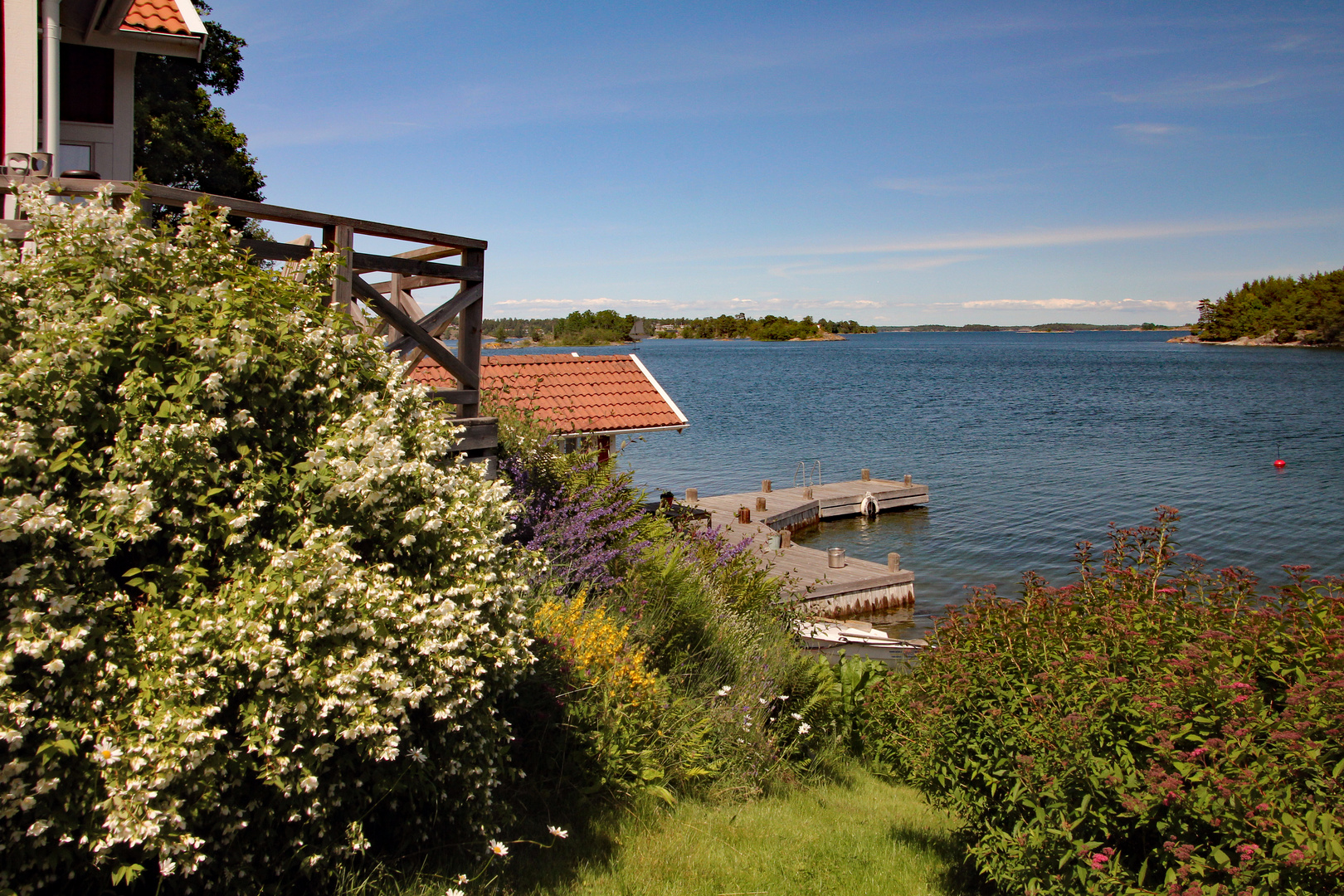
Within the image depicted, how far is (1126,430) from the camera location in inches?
2297

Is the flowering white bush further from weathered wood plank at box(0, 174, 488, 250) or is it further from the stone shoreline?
the stone shoreline

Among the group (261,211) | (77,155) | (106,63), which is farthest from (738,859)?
(106,63)

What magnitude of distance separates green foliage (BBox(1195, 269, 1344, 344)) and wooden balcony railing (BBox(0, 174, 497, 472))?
17530 cm

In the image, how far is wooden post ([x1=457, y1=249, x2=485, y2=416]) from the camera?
7.18m

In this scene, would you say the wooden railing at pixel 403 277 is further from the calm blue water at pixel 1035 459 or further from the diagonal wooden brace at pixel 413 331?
the calm blue water at pixel 1035 459

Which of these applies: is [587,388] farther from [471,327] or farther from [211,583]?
[211,583]

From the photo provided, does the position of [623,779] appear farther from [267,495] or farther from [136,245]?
[136,245]

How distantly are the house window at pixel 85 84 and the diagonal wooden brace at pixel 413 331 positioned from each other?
228 inches

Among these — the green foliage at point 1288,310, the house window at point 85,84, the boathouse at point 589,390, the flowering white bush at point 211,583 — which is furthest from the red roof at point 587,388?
the green foliage at point 1288,310

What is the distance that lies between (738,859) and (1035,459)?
Answer: 46261mm

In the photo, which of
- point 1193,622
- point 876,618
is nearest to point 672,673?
point 1193,622

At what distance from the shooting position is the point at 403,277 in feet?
26.3

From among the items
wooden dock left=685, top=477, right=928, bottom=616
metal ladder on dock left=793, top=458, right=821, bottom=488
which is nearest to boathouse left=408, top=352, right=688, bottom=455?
wooden dock left=685, top=477, right=928, bottom=616

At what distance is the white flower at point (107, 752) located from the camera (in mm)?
2967
